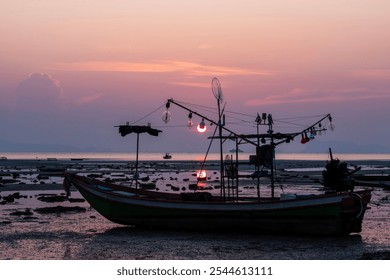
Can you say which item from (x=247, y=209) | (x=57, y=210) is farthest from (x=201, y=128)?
(x=57, y=210)

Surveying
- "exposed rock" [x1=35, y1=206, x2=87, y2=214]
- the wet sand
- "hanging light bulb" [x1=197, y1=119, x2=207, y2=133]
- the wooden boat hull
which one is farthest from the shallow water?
"hanging light bulb" [x1=197, y1=119, x2=207, y2=133]

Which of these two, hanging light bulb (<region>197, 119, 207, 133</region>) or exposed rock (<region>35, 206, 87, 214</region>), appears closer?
hanging light bulb (<region>197, 119, 207, 133</region>)

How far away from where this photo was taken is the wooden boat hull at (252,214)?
25.2 meters

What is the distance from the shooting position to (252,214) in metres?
25.9

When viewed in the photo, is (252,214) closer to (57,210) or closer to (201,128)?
(201,128)

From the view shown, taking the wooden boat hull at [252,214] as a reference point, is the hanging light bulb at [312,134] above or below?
above

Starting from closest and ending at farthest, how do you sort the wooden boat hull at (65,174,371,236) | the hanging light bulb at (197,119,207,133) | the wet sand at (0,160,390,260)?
1. the wet sand at (0,160,390,260)
2. the wooden boat hull at (65,174,371,236)
3. the hanging light bulb at (197,119,207,133)

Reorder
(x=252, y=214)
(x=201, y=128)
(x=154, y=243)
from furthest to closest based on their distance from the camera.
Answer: (x=252, y=214) < (x=201, y=128) < (x=154, y=243)

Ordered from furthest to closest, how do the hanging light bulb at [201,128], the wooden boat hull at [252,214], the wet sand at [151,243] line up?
the hanging light bulb at [201,128], the wooden boat hull at [252,214], the wet sand at [151,243]

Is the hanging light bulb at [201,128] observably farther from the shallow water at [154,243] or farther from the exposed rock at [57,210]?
the exposed rock at [57,210]

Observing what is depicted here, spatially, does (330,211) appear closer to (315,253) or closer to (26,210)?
(315,253)

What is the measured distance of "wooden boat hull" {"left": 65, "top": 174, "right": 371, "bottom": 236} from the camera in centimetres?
2516

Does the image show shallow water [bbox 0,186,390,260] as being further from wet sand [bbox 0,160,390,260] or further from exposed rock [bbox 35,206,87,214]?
exposed rock [bbox 35,206,87,214]

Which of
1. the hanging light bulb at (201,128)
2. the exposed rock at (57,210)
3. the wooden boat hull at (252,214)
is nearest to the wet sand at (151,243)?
the wooden boat hull at (252,214)
